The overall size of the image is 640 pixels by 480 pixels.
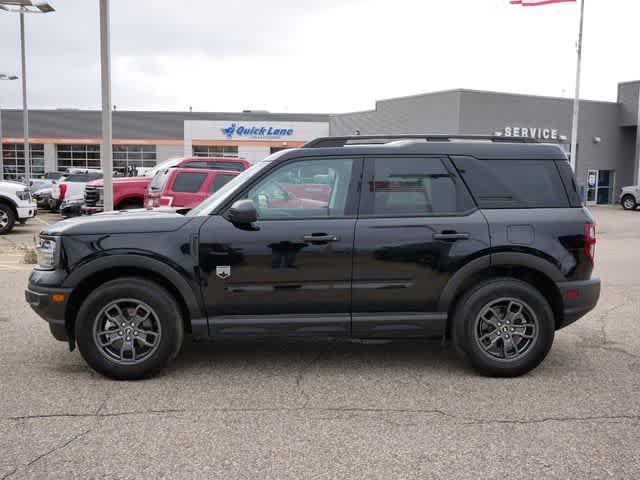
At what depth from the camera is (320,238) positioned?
4965 mm

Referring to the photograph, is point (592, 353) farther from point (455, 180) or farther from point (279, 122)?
point (279, 122)

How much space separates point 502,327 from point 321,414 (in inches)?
69.5

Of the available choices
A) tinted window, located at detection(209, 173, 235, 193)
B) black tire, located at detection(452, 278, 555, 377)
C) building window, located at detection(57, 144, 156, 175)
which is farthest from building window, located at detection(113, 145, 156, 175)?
black tire, located at detection(452, 278, 555, 377)

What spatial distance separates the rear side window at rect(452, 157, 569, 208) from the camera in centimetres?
526

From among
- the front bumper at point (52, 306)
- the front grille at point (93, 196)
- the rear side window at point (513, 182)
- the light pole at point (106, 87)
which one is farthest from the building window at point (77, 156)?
the rear side window at point (513, 182)

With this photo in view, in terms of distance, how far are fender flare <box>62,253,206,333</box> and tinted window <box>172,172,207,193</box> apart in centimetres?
809

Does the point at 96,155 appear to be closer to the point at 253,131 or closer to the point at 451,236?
the point at 253,131

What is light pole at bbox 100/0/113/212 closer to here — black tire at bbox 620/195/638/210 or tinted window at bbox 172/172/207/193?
tinted window at bbox 172/172/207/193

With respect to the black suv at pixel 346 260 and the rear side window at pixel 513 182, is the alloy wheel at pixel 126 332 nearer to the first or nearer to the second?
the black suv at pixel 346 260

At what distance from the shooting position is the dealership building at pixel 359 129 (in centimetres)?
3459

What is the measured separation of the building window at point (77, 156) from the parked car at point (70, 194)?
112 feet

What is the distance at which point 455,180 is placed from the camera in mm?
5254

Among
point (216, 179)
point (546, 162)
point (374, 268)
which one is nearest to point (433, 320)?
point (374, 268)

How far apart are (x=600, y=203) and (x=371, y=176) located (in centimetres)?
3911
